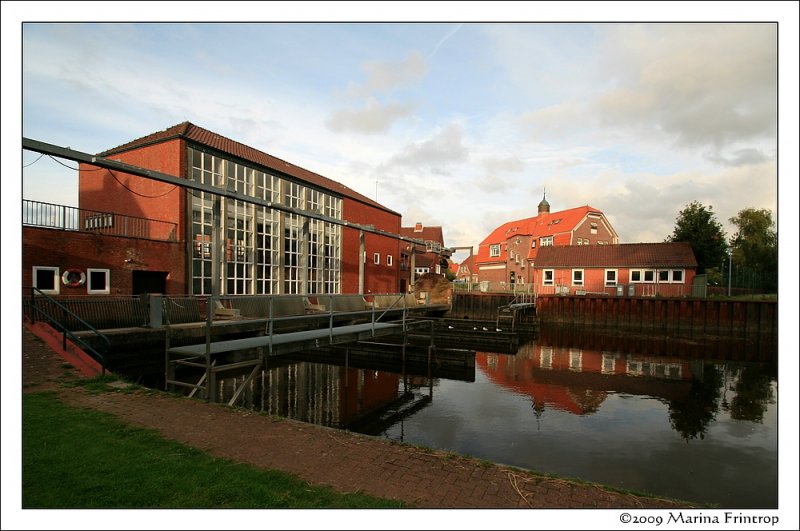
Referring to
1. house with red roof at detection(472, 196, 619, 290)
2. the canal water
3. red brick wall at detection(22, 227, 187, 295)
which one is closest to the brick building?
red brick wall at detection(22, 227, 187, 295)

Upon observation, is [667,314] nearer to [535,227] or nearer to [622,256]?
[622,256]

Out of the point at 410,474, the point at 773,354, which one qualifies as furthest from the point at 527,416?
the point at 773,354

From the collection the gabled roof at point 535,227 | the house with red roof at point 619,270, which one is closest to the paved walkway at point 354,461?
the house with red roof at point 619,270

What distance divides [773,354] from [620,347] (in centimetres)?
712

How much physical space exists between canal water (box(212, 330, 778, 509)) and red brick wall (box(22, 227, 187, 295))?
24.3 feet

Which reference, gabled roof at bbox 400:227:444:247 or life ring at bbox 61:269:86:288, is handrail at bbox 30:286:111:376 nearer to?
life ring at bbox 61:269:86:288

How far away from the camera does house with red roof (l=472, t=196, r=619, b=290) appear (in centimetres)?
5225

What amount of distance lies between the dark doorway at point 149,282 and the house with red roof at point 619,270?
30.7 m

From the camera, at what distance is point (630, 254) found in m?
36.0

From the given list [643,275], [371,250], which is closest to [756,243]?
[643,275]

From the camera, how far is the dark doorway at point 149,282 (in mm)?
17938

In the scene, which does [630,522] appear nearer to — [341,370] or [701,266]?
[341,370]

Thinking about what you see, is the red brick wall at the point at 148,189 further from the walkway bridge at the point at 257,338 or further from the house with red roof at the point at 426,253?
the house with red roof at the point at 426,253

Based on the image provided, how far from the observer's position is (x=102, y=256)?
53.9ft
